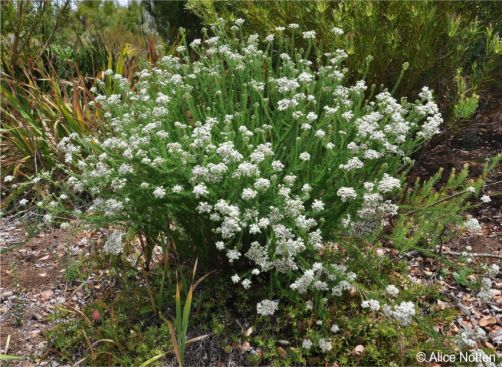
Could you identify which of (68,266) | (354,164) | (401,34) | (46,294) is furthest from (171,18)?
(354,164)

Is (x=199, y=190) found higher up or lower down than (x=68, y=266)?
higher up

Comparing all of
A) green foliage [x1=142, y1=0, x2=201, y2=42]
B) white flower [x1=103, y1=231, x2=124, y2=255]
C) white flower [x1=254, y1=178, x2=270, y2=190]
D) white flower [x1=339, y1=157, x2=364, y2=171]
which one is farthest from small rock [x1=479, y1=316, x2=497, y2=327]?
green foliage [x1=142, y1=0, x2=201, y2=42]

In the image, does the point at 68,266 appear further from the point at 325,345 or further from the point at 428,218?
the point at 428,218

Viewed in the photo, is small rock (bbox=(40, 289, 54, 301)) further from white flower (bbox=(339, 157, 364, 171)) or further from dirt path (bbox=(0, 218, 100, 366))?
white flower (bbox=(339, 157, 364, 171))

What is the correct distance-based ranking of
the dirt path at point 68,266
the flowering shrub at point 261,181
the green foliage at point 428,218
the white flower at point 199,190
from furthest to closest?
1. the dirt path at point 68,266
2. the green foliage at point 428,218
3. the flowering shrub at point 261,181
4. the white flower at point 199,190

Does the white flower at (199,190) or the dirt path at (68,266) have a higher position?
the white flower at (199,190)

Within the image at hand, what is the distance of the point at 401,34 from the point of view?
4219mm

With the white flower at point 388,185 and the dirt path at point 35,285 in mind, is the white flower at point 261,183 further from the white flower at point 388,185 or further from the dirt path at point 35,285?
the dirt path at point 35,285

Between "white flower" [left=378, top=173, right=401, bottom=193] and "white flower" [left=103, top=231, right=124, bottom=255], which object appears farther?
"white flower" [left=103, top=231, right=124, bottom=255]

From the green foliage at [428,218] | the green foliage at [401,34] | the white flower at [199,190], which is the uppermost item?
the green foliage at [401,34]

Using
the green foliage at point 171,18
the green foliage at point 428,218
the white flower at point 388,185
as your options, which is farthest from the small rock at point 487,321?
the green foliage at point 171,18

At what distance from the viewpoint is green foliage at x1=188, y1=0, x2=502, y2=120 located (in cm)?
396

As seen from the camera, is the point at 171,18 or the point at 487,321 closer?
the point at 487,321

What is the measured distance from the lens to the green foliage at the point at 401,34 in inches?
156
